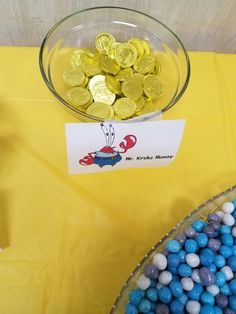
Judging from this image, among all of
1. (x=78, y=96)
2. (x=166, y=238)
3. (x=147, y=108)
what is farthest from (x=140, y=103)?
(x=166, y=238)

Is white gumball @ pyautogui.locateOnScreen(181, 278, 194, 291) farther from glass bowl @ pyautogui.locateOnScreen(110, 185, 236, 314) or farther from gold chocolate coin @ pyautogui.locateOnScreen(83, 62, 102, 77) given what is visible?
gold chocolate coin @ pyautogui.locateOnScreen(83, 62, 102, 77)

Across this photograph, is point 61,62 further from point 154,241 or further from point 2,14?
point 154,241

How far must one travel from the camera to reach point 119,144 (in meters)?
0.65

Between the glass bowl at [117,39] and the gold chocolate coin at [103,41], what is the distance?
33 mm

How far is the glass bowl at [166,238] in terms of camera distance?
1.56ft

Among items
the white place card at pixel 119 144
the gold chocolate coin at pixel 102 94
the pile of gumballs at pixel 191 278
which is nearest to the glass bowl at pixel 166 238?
the pile of gumballs at pixel 191 278

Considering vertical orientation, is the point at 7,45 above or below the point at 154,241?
above

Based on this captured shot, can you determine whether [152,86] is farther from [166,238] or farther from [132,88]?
[166,238]

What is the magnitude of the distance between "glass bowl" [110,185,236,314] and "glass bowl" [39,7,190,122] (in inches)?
8.6

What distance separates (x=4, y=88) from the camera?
716mm

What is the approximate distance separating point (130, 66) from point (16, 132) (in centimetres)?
25

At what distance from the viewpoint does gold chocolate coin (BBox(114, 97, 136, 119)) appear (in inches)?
26.5

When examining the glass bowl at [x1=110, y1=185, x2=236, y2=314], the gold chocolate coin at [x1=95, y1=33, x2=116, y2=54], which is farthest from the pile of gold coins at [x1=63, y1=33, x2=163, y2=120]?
the glass bowl at [x1=110, y1=185, x2=236, y2=314]

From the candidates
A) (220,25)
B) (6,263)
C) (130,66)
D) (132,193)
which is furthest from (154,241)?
(220,25)
